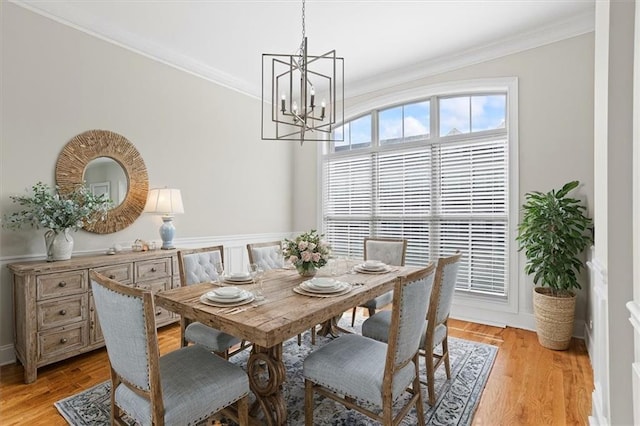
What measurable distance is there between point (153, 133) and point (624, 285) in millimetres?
4228

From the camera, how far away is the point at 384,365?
1.69 meters

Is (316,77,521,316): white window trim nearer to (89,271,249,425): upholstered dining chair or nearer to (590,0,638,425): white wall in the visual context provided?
(590,0,638,425): white wall

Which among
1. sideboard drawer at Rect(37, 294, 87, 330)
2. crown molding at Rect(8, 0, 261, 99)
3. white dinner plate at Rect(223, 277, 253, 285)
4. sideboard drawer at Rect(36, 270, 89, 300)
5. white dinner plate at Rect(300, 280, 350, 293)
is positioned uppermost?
crown molding at Rect(8, 0, 261, 99)

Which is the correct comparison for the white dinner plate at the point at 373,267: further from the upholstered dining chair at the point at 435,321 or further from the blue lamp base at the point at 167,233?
the blue lamp base at the point at 167,233

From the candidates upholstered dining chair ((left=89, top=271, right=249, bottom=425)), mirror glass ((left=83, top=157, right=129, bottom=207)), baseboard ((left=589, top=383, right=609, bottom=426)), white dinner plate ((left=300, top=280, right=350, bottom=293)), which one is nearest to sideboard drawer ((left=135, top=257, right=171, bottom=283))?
mirror glass ((left=83, top=157, right=129, bottom=207))

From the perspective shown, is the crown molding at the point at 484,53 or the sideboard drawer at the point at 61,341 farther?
the crown molding at the point at 484,53

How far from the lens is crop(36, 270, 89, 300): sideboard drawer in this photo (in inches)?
100.0

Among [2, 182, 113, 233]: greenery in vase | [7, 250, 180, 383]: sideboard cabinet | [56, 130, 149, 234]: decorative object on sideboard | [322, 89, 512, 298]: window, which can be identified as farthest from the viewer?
[322, 89, 512, 298]: window

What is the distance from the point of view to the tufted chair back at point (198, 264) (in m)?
2.55

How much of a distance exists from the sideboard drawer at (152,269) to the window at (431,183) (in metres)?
2.60

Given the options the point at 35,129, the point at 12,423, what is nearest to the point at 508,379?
the point at 12,423

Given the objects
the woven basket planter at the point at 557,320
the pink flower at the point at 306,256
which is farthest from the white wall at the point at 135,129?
the woven basket planter at the point at 557,320

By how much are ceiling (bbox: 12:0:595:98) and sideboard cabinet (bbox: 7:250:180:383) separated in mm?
2321

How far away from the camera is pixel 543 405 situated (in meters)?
2.15
